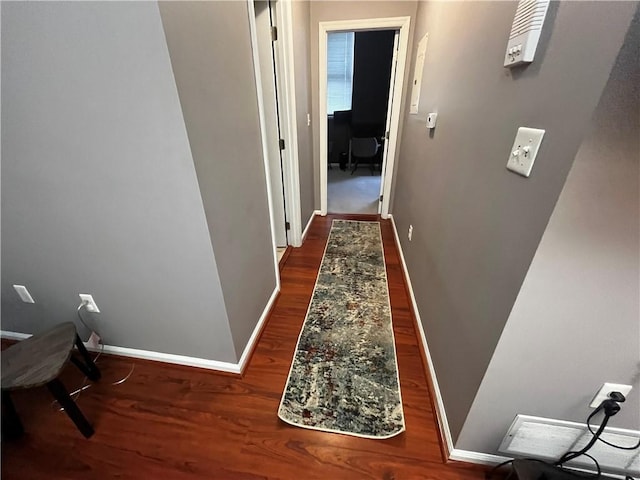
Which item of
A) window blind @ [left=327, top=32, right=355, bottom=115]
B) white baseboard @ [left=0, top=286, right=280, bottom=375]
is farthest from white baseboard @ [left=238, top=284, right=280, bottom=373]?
window blind @ [left=327, top=32, right=355, bottom=115]

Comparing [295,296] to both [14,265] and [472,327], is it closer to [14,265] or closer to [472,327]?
[472,327]

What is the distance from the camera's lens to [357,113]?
17.6ft

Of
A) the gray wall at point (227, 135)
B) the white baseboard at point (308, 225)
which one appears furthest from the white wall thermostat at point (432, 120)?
the white baseboard at point (308, 225)

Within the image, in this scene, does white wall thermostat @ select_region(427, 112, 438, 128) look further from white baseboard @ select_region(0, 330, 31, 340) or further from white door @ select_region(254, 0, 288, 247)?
white baseboard @ select_region(0, 330, 31, 340)

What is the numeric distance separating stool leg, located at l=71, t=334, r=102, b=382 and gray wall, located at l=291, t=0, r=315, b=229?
6.48 feet

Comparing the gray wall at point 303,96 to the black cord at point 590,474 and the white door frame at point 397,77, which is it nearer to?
the white door frame at point 397,77

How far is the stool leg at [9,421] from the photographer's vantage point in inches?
44.5

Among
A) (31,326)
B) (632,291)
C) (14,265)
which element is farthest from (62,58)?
(632,291)

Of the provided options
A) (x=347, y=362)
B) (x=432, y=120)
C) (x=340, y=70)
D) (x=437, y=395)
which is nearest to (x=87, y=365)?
(x=347, y=362)

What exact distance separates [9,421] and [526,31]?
7.90 feet

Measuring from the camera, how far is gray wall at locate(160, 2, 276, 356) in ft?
2.89

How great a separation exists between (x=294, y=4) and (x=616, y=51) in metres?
2.33

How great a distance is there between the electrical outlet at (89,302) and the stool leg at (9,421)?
0.42 m

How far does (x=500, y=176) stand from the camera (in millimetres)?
865
